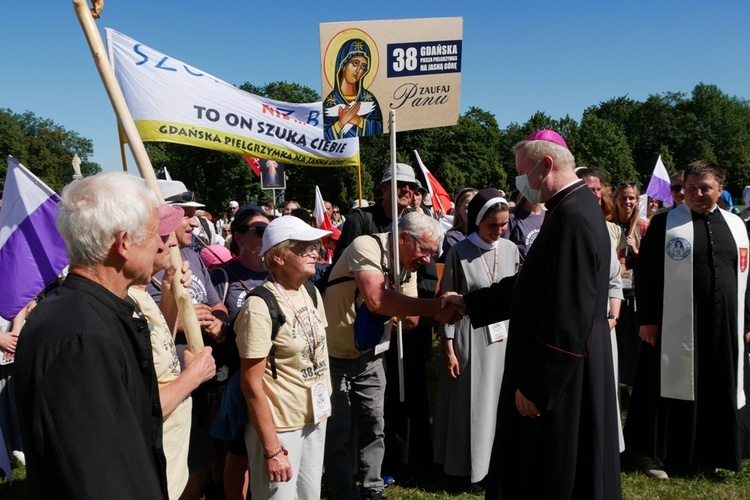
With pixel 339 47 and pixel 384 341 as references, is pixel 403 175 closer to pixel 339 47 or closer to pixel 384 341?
pixel 339 47

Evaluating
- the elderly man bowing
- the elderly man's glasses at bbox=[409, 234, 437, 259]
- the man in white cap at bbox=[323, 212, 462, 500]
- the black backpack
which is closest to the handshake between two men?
the man in white cap at bbox=[323, 212, 462, 500]

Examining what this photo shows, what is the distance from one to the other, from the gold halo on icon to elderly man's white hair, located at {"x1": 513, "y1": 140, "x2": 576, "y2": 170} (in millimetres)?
1544

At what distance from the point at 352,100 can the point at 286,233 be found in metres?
1.58

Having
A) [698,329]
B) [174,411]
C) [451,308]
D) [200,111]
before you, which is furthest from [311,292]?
[698,329]

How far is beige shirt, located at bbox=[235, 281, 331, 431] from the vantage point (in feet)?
9.80

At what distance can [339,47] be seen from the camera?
4.29 meters

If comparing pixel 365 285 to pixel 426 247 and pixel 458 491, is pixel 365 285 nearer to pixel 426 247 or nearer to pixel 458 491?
pixel 426 247

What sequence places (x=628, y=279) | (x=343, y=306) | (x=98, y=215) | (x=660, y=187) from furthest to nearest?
(x=660, y=187), (x=628, y=279), (x=343, y=306), (x=98, y=215)

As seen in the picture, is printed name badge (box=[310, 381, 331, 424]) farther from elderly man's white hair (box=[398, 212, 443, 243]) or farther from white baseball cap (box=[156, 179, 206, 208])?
white baseball cap (box=[156, 179, 206, 208])

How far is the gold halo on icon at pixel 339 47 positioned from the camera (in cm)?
428

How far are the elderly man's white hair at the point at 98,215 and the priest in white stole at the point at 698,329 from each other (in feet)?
13.8

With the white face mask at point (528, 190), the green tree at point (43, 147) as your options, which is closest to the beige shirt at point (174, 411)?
the white face mask at point (528, 190)

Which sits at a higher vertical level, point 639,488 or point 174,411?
point 174,411

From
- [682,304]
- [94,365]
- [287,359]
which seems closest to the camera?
[94,365]
